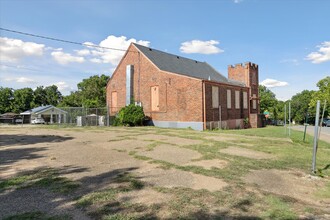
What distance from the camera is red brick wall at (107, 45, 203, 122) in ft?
73.4

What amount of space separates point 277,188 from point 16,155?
8.30 m

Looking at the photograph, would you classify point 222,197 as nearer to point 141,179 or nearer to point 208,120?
point 141,179

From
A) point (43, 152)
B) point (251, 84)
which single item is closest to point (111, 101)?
point (251, 84)

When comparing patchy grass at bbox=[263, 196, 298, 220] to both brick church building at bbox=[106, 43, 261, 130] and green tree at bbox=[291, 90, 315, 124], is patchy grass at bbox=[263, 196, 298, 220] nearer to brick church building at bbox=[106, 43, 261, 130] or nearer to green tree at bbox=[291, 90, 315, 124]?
brick church building at bbox=[106, 43, 261, 130]

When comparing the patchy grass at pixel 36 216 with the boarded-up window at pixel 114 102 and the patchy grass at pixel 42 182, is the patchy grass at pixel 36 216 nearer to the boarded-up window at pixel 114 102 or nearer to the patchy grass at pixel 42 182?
the patchy grass at pixel 42 182

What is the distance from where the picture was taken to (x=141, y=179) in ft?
18.7

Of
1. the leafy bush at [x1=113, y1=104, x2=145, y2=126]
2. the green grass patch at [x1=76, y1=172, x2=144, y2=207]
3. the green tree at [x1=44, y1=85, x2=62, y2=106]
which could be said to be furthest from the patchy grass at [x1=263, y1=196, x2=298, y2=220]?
the green tree at [x1=44, y1=85, x2=62, y2=106]

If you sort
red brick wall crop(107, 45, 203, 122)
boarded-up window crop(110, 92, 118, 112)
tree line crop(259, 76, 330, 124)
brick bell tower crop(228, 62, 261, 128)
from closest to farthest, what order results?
red brick wall crop(107, 45, 203, 122), boarded-up window crop(110, 92, 118, 112), brick bell tower crop(228, 62, 261, 128), tree line crop(259, 76, 330, 124)

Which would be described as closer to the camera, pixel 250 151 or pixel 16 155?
pixel 16 155

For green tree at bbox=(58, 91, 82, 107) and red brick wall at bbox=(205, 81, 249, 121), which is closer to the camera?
red brick wall at bbox=(205, 81, 249, 121)

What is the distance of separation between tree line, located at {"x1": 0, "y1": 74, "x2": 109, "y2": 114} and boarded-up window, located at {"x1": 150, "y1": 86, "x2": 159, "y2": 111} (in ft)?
63.5

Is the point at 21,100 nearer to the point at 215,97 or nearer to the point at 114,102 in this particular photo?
the point at 114,102

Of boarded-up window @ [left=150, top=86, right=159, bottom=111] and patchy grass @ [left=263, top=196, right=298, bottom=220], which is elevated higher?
boarded-up window @ [left=150, top=86, right=159, bottom=111]

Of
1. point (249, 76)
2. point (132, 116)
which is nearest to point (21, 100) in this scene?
point (132, 116)
